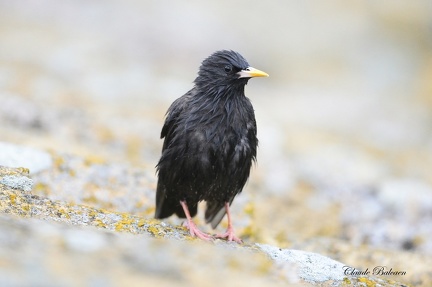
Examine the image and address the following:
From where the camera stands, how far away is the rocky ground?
4.66 metres

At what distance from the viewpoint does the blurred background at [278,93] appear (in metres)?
11.6

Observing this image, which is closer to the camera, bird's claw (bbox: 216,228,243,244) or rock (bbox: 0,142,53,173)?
bird's claw (bbox: 216,228,243,244)

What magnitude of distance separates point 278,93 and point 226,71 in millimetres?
14241

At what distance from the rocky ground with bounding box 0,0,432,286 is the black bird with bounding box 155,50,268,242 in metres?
0.58

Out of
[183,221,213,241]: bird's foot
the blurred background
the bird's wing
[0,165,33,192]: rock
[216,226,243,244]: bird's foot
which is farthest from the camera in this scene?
the blurred background

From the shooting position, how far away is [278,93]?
2250 cm

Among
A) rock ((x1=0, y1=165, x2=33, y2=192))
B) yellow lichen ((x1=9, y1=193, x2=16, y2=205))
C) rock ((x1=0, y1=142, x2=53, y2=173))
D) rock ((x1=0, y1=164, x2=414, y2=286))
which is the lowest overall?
rock ((x1=0, y1=164, x2=414, y2=286))

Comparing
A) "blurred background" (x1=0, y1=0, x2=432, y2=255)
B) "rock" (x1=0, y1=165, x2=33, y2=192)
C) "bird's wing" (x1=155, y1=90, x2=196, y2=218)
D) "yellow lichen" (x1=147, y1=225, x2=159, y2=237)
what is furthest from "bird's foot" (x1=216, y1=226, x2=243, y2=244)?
"rock" (x1=0, y1=165, x2=33, y2=192)

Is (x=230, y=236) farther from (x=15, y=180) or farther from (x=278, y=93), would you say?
(x=278, y=93)

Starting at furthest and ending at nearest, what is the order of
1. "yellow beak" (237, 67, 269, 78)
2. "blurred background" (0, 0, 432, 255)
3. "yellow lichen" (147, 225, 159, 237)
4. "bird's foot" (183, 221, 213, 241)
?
1. "blurred background" (0, 0, 432, 255)
2. "yellow beak" (237, 67, 269, 78)
3. "bird's foot" (183, 221, 213, 241)
4. "yellow lichen" (147, 225, 159, 237)

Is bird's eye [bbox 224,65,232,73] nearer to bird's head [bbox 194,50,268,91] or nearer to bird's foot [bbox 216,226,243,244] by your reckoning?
bird's head [bbox 194,50,268,91]

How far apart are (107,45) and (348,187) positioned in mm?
14099

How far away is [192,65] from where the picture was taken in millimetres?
24203

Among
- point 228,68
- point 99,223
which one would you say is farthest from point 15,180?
point 228,68
